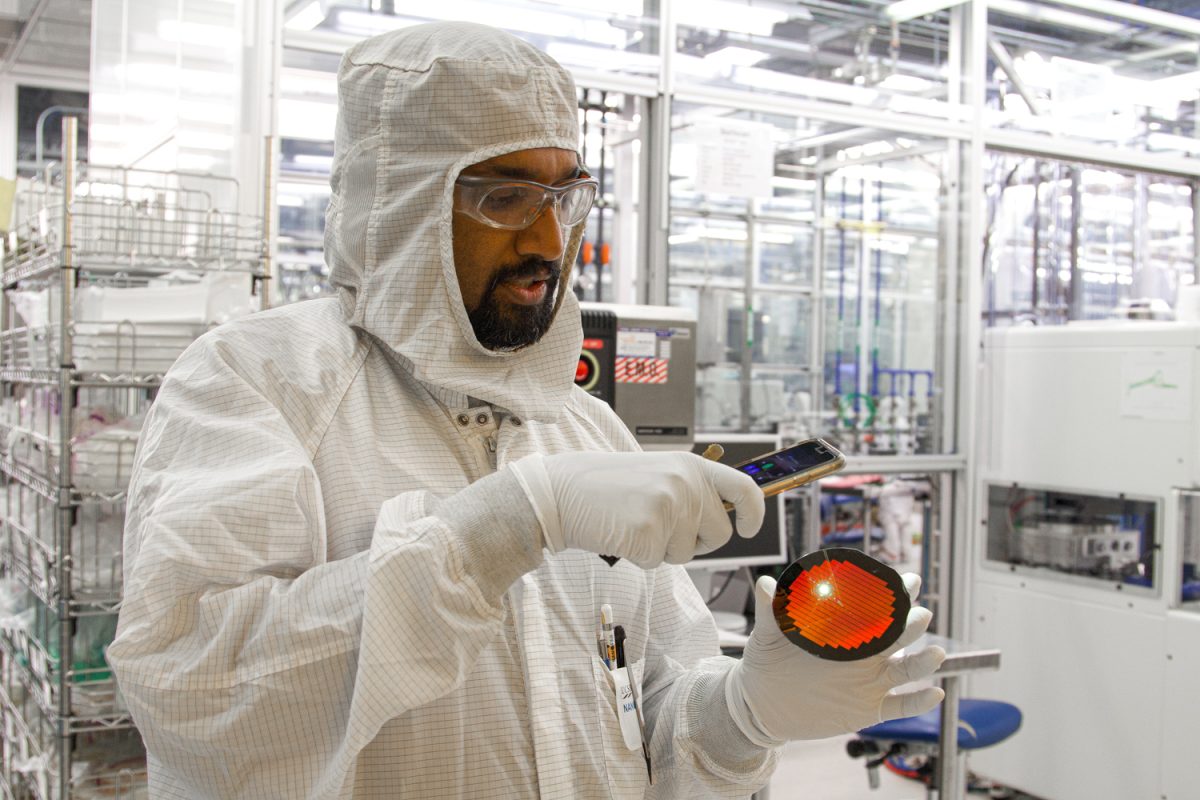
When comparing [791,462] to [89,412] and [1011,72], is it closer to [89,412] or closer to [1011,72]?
[89,412]

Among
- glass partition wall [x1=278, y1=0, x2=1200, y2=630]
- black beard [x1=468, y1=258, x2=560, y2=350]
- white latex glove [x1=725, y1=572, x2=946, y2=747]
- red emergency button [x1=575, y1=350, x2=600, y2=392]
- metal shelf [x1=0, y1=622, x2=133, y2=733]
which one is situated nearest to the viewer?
white latex glove [x1=725, y1=572, x2=946, y2=747]

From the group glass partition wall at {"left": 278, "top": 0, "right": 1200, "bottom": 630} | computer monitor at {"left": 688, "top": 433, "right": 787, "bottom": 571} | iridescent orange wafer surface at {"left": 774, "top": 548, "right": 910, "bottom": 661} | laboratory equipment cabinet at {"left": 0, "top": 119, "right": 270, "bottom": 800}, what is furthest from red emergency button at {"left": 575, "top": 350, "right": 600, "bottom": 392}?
iridescent orange wafer surface at {"left": 774, "top": 548, "right": 910, "bottom": 661}

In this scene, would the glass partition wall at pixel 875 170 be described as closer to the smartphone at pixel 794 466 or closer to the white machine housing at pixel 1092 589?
the white machine housing at pixel 1092 589

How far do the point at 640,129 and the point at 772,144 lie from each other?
1.61 feet

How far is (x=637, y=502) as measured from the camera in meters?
0.92

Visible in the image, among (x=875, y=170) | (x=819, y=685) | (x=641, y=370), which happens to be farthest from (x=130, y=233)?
(x=875, y=170)

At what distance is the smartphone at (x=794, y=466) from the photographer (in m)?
1.08

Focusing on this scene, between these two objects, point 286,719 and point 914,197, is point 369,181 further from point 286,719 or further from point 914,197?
point 914,197

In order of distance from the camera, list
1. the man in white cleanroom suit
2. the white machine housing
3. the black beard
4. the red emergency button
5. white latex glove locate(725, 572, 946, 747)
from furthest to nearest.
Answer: the white machine housing
the red emergency button
the black beard
white latex glove locate(725, 572, 946, 747)
the man in white cleanroom suit

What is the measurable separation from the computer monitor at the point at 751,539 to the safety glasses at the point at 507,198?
5.58 ft

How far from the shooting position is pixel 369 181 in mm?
1193

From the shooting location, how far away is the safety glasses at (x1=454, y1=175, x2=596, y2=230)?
116 centimetres

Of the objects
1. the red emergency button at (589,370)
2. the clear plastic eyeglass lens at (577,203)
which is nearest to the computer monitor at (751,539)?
the red emergency button at (589,370)

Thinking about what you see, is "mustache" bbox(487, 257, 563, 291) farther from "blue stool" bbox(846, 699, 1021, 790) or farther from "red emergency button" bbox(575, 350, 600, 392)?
"blue stool" bbox(846, 699, 1021, 790)
